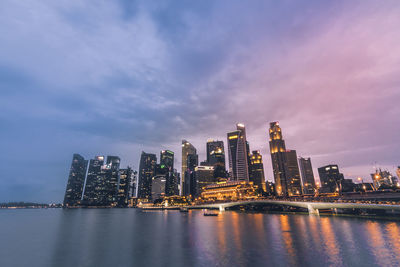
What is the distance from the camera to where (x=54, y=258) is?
94.8 feet

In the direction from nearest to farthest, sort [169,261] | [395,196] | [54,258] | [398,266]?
1. [398,266]
2. [169,261]
3. [54,258]
4. [395,196]

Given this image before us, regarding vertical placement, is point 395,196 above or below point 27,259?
above

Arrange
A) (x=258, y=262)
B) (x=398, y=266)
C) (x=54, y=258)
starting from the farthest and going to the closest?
(x=54, y=258) → (x=258, y=262) → (x=398, y=266)

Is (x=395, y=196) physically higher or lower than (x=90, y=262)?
higher

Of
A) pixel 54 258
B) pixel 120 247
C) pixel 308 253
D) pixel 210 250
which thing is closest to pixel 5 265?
pixel 54 258

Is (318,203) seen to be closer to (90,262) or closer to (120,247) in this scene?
(120,247)

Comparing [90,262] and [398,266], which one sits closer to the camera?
[398,266]

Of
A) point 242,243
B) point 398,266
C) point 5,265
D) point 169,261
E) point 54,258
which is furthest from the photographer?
point 242,243

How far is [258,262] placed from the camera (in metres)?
23.4

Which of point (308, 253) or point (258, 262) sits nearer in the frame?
point (258, 262)

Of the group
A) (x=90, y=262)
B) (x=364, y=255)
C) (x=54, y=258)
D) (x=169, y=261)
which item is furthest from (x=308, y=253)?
(x=54, y=258)

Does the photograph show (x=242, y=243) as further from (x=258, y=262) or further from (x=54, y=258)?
(x=54, y=258)

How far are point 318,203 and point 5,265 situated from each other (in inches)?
3833

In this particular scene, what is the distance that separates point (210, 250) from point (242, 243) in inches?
275
